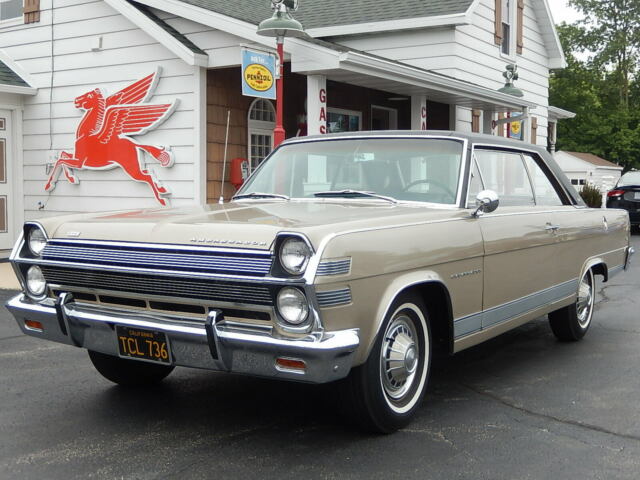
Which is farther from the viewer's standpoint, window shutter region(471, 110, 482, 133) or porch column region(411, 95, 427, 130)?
window shutter region(471, 110, 482, 133)

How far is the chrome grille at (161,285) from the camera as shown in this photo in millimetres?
3557

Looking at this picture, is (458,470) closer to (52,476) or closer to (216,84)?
(52,476)

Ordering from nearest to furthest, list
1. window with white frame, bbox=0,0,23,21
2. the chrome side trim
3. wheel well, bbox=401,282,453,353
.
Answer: wheel well, bbox=401,282,453,353, the chrome side trim, window with white frame, bbox=0,0,23,21

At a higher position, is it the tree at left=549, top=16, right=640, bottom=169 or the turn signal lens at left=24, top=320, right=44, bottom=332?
the tree at left=549, top=16, right=640, bottom=169

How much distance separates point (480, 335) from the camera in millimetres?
4730

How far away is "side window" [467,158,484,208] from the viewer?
4832mm

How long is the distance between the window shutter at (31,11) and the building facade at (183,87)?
0.07 ft

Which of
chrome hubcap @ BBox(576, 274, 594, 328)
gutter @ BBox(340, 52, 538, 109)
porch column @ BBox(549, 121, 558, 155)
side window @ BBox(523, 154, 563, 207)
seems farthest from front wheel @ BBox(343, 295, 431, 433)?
porch column @ BBox(549, 121, 558, 155)

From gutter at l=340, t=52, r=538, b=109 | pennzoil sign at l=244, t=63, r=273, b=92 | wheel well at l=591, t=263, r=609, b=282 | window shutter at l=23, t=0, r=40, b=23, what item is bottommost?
wheel well at l=591, t=263, r=609, b=282

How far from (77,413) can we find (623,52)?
47585mm

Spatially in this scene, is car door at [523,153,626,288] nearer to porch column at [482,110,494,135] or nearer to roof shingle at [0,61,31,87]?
porch column at [482,110,494,135]

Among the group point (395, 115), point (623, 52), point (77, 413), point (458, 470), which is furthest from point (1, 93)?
point (623, 52)

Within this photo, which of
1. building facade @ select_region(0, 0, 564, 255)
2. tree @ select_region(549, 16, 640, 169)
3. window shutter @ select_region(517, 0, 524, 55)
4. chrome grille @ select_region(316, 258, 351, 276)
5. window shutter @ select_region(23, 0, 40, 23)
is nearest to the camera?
chrome grille @ select_region(316, 258, 351, 276)

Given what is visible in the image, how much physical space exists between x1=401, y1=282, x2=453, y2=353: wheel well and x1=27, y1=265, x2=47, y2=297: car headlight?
203cm
